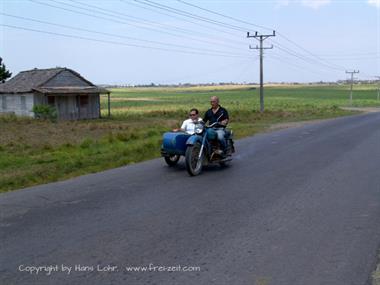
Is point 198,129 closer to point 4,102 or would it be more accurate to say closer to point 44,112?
point 44,112

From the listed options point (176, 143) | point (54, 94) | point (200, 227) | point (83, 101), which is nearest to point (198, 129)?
point (176, 143)

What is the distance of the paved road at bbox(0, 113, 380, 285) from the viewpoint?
4.55 metres

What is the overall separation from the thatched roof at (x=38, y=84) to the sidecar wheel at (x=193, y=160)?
89.7 feet

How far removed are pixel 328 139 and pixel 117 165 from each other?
9.35m

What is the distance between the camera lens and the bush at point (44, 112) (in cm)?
3472

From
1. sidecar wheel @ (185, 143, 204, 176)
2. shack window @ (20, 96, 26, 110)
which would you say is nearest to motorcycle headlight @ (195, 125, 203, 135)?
sidecar wheel @ (185, 143, 204, 176)

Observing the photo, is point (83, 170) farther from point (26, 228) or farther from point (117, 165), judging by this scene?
point (26, 228)

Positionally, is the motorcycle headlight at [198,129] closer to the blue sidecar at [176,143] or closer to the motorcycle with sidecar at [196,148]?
the motorcycle with sidecar at [196,148]

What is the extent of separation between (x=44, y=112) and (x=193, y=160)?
2673cm

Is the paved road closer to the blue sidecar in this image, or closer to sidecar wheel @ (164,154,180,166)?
the blue sidecar

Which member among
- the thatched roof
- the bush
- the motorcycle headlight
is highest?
the thatched roof

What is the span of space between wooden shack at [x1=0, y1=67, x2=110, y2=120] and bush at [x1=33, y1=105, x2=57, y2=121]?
3.83ft

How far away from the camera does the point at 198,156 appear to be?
33.9ft

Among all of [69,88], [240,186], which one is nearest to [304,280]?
[240,186]
